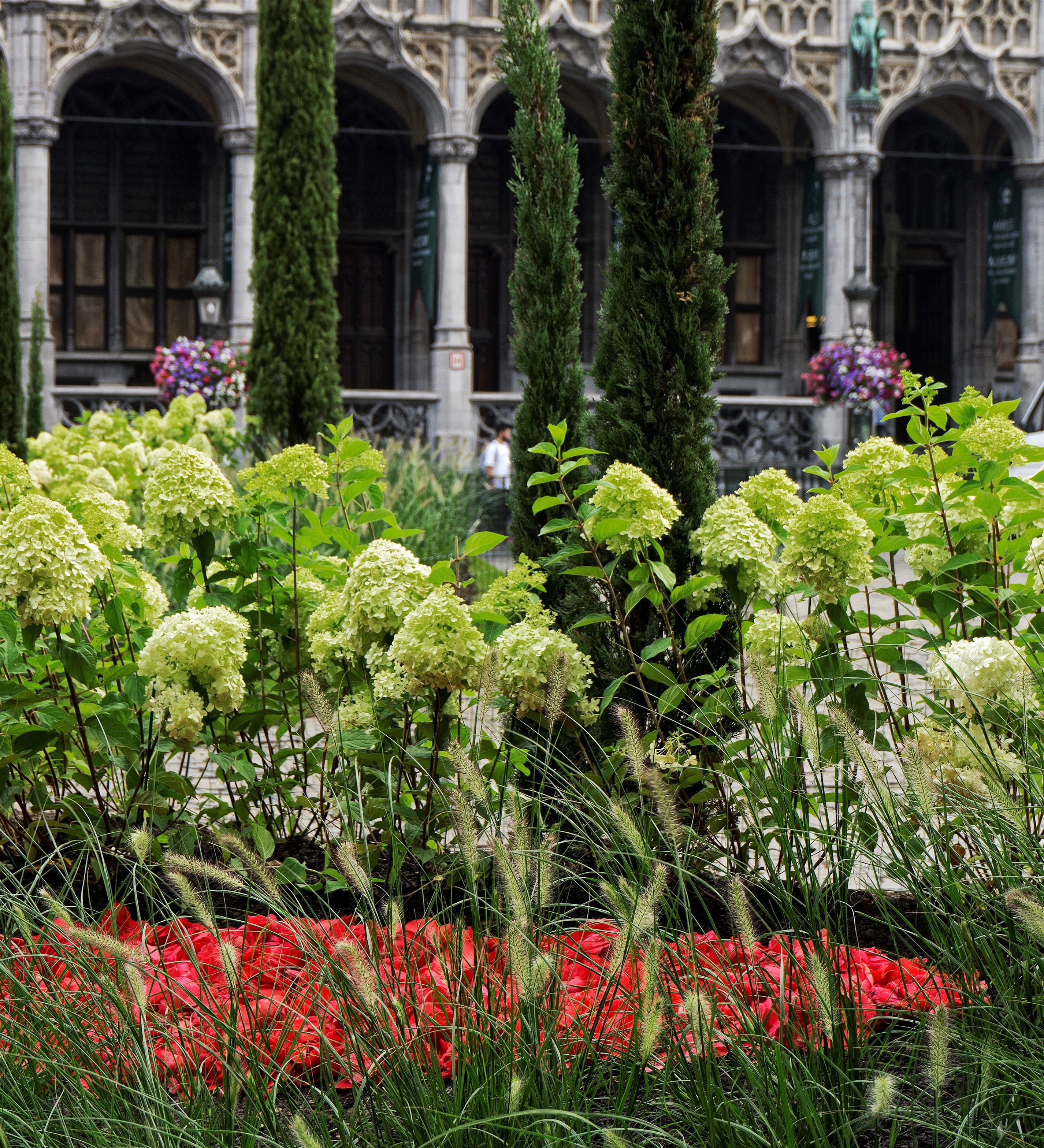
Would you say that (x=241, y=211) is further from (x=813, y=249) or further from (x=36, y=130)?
(x=813, y=249)

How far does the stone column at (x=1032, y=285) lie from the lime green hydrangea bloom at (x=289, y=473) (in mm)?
20234

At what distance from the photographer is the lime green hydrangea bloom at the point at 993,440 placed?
3146mm

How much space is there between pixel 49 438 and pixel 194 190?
1416cm

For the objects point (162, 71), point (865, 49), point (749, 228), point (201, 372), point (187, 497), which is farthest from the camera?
point (749, 228)

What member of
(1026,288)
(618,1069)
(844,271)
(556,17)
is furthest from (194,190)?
(618,1069)

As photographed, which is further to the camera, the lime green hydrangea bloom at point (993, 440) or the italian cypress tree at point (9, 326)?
the italian cypress tree at point (9, 326)

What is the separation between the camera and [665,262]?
401 cm

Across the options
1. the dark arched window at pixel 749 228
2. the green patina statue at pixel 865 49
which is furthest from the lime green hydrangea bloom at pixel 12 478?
the dark arched window at pixel 749 228

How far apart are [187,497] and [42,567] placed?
430mm

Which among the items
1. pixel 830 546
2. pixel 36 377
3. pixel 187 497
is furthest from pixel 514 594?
pixel 36 377

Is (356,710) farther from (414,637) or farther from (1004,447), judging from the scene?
(1004,447)

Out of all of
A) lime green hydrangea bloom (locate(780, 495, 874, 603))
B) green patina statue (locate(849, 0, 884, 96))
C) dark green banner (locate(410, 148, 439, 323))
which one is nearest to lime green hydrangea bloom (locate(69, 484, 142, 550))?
lime green hydrangea bloom (locate(780, 495, 874, 603))

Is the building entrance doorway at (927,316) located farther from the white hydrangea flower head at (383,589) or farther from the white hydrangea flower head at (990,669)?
the white hydrangea flower head at (990,669)

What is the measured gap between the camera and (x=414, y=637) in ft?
9.08
